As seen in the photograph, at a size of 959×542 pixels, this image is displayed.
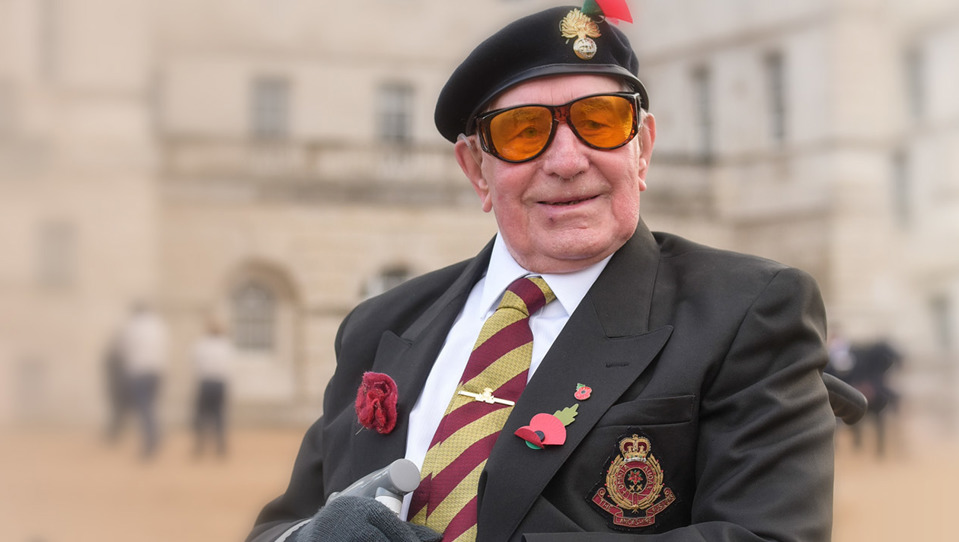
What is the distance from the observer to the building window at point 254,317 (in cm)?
2314

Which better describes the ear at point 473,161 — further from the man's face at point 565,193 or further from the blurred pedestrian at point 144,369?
the blurred pedestrian at point 144,369

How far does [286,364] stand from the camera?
22828 millimetres

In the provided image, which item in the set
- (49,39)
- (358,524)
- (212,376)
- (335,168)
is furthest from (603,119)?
(49,39)

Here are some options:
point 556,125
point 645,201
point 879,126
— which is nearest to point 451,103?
point 556,125

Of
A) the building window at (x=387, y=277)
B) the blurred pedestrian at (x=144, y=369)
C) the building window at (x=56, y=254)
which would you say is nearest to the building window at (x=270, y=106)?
the building window at (x=387, y=277)

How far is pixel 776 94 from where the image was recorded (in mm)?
26484

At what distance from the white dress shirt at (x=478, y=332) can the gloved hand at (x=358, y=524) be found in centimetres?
24

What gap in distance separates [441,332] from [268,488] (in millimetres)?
12131

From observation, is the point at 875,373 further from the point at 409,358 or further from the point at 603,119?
the point at 603,119

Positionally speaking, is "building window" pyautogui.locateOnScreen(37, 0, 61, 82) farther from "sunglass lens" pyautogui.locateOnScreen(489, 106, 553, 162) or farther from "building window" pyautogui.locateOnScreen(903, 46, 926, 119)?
"sunglass lens" pyautogui.locateOnScreen(489, 106, 553, 162)

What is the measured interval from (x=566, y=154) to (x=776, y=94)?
2532cm

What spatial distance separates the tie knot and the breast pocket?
15.0 inches

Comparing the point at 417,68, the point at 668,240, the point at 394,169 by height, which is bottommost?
the point at 668,240

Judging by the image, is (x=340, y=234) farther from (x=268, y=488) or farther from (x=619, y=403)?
(x=619, y=403)
